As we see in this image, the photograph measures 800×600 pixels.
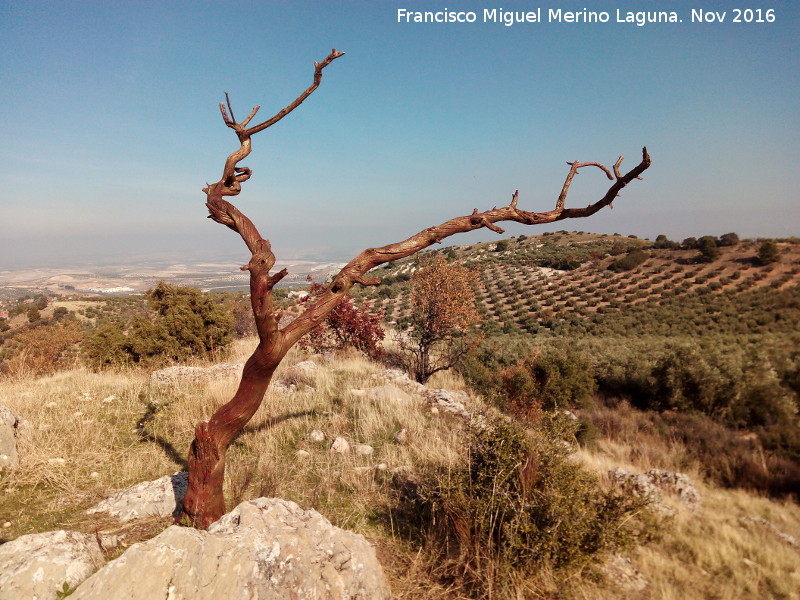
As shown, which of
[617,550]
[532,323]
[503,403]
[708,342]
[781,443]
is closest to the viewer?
[617,550]

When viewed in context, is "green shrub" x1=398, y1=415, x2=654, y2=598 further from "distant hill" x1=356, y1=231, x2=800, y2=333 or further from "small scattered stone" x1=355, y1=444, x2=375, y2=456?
"distant hill" x1=356, y1=231, x2=800, y2=333

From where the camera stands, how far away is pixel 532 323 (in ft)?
88.7

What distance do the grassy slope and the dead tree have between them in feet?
2.26

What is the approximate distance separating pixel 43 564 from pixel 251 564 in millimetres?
1097

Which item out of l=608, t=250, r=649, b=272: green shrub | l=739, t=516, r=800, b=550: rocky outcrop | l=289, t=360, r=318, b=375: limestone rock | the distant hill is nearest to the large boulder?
l=739, t=516, r=800, b=550: rocky outcrop

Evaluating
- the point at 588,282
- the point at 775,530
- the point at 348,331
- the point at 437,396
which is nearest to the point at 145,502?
the point at 437,396

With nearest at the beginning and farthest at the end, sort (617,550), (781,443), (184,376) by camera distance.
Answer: (617,550)
(781,443)
(184,376)

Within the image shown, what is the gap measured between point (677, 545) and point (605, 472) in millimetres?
1538

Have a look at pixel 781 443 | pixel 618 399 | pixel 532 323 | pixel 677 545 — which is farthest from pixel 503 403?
pixel 532 323

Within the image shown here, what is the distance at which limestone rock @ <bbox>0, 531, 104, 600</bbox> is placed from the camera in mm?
1929

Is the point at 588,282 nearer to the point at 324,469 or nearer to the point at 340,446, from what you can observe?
the point at 340,446

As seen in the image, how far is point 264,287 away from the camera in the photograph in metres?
2.91

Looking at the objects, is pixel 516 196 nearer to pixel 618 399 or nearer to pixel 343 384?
pixel 343 384

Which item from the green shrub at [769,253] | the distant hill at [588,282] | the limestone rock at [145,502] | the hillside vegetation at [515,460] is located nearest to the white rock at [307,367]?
the hillside vegetation at [515,460]
